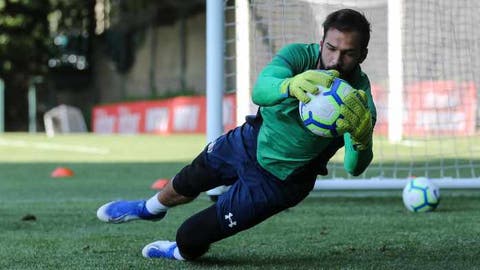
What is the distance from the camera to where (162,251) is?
4.70 meters

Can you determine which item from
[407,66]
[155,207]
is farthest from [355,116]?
[407,66]

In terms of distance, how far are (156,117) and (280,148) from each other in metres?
27.2

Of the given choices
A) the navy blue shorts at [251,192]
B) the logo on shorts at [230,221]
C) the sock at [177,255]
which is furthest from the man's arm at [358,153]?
the sock at [177,255]

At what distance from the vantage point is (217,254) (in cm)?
492

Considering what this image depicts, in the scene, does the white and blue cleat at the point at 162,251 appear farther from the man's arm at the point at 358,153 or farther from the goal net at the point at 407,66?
the goal net at the point at 407,66

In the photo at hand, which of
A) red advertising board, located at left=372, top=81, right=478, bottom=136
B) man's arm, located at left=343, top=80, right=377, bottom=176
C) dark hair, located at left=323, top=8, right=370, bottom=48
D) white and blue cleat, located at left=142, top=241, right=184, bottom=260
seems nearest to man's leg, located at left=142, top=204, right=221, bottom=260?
white and blue cleat, located at left=142, top=241, right=184, bottom=260

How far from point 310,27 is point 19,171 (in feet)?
16.5

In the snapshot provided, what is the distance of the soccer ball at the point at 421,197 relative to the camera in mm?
6805

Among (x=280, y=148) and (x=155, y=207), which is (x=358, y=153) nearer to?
(x=280, y=148)

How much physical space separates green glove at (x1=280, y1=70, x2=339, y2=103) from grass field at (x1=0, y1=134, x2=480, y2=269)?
1067mm

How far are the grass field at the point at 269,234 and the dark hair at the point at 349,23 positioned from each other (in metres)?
1.13

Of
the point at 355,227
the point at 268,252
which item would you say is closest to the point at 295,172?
the point at 268,252

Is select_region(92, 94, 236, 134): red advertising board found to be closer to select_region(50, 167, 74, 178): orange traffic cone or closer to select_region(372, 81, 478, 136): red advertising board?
select_region(372, 81, 478, 136): red advertising board

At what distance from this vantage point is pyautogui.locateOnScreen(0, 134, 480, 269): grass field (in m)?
4.61
